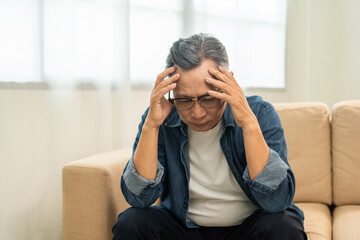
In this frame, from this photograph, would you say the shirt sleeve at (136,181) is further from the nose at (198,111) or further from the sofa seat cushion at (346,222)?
the sofa seat cushion at (346,222)

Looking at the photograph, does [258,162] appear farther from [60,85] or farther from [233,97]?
[60,85]

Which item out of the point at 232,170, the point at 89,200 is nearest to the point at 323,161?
the point at 232,170

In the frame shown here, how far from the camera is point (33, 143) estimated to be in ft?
5.16

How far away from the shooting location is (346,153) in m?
1.75

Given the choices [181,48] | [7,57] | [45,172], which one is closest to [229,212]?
[181,48]

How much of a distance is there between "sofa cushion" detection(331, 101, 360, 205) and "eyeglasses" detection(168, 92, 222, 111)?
0.83 metres

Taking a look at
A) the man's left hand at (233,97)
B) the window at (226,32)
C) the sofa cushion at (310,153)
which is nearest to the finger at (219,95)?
the man's left hand at (233,97)

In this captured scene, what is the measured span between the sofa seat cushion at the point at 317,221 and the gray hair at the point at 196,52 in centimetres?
68

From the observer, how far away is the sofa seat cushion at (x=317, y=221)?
1377mm

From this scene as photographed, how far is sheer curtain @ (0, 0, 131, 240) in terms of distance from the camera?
148 centimetres

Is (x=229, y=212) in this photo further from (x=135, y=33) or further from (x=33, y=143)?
(x=135, y=33)

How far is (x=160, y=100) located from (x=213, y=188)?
0.35m

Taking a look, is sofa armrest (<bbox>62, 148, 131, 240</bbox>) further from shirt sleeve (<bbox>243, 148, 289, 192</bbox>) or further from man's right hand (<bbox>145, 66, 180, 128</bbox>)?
shirt sleeve (<bbox>243, 148, 289, 192</bbox>)

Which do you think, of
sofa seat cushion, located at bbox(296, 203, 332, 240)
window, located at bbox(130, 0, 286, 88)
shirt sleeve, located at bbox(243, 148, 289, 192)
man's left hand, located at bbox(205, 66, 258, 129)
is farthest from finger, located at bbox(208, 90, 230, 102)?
window, located at bbox(130, 0, 286, 88)
